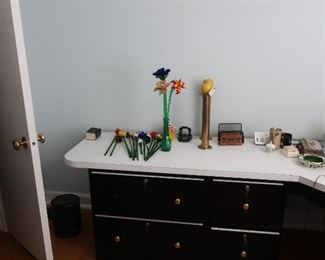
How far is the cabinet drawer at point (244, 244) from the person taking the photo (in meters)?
1.63

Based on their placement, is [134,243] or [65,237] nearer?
[134,243]

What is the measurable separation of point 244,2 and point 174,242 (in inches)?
54.6

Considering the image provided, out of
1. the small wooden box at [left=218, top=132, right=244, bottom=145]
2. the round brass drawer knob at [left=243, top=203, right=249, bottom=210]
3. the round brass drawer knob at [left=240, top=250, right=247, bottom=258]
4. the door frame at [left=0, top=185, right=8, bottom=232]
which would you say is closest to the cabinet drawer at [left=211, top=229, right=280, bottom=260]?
the round brass drawer knob at [left=240, top=250, right=247, bottom=258]

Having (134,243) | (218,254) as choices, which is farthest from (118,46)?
(218,254)

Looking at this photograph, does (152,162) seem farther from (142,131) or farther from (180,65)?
(180,65)

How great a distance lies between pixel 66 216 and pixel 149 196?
2.39 feet

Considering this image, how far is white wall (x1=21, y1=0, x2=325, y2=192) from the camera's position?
5.94 ft

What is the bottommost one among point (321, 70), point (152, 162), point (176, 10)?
point (152, 162)

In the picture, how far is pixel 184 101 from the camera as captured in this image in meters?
2.00

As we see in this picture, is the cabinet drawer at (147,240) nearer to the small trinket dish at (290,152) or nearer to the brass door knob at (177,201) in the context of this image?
the brass door knob at (177,201)

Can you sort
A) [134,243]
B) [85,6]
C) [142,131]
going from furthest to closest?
[142,131] < [85,6] < [134,243]

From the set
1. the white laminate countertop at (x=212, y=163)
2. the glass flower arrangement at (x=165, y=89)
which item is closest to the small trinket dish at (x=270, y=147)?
the white laminate countertop at (x=212, y=163)

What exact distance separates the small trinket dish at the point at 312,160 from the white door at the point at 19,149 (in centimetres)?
131

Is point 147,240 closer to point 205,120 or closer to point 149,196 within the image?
point 149,196
